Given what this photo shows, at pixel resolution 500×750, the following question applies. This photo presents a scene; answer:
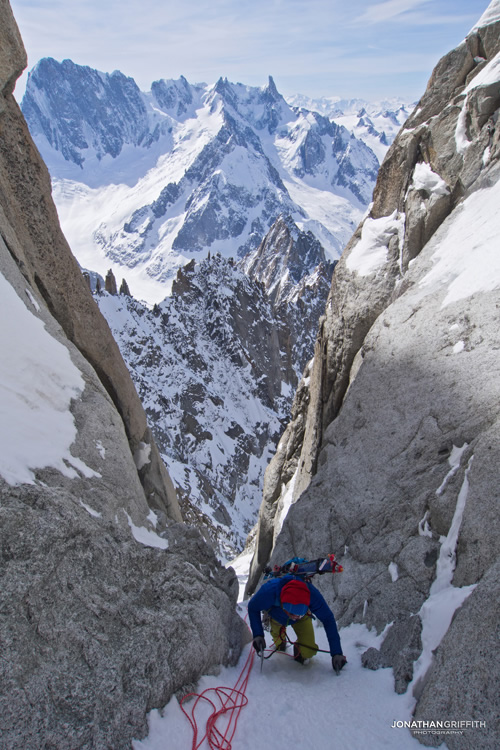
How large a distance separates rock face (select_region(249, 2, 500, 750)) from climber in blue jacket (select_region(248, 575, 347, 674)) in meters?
0.77

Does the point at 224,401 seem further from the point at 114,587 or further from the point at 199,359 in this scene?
the point at 114,587

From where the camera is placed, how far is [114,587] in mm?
6223

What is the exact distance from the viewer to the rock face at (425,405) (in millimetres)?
6797

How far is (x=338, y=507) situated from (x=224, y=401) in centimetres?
10383

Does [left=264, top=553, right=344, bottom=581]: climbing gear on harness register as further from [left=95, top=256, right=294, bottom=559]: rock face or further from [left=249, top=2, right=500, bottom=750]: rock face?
[left=95, top=256, right=294, bottom=559]: rock face

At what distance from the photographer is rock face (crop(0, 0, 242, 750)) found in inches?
195

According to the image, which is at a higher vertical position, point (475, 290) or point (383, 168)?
point (383, 168)

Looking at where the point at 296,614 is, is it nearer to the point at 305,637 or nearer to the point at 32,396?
the point at 305,637

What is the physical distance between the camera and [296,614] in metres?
7.29

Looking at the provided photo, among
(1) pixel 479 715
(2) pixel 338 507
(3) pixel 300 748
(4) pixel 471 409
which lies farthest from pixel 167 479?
(1) pixel 479 715

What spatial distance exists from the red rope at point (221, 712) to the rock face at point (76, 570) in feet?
1.08

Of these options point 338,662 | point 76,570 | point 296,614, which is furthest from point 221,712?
point 76,570

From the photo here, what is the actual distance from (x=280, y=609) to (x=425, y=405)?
5280 millimetres

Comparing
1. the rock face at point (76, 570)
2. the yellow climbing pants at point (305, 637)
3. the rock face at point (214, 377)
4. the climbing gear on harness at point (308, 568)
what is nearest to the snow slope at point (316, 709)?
the yellow climbing pants at point (305, 637)
